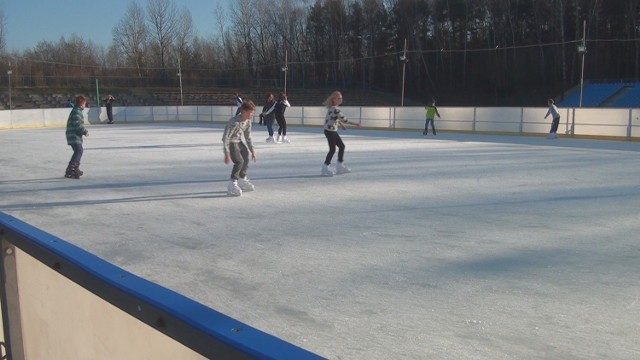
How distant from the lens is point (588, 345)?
2588mm

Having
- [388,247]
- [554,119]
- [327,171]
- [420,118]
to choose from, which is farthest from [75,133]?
[420,118]

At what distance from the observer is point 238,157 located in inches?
281

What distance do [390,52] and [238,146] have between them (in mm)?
57392

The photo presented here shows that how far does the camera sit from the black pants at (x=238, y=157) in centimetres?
709

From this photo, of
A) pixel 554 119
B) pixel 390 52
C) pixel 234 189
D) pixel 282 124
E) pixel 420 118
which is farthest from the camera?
pixel 390 52

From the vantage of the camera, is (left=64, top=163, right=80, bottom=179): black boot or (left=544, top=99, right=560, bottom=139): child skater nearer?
(left=64, top=163, right=80, bottom=179): black boot

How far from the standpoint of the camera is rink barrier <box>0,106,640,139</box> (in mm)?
16392

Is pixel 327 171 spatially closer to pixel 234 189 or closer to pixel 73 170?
pixel 234 189

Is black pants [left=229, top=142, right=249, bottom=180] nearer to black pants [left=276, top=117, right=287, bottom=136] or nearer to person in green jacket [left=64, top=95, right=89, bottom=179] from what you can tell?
person in green jacket [left=64, top=95, right=89, bottom=179]

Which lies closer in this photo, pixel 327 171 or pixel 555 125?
pixel 327 171

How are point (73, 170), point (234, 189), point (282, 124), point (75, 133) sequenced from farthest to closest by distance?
point (282, 124)
point (73, 170)
point (75, 133)
point (234, 189)

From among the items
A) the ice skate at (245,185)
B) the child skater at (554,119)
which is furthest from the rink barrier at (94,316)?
the child skater at (554,119)

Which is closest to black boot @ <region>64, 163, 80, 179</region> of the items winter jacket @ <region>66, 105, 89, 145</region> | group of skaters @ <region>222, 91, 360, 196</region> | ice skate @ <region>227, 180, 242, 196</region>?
winter jacket @ <region>66, 105, 89, 145</region>

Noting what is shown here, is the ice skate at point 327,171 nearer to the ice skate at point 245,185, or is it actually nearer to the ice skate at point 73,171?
the ice skate at point 245,185
